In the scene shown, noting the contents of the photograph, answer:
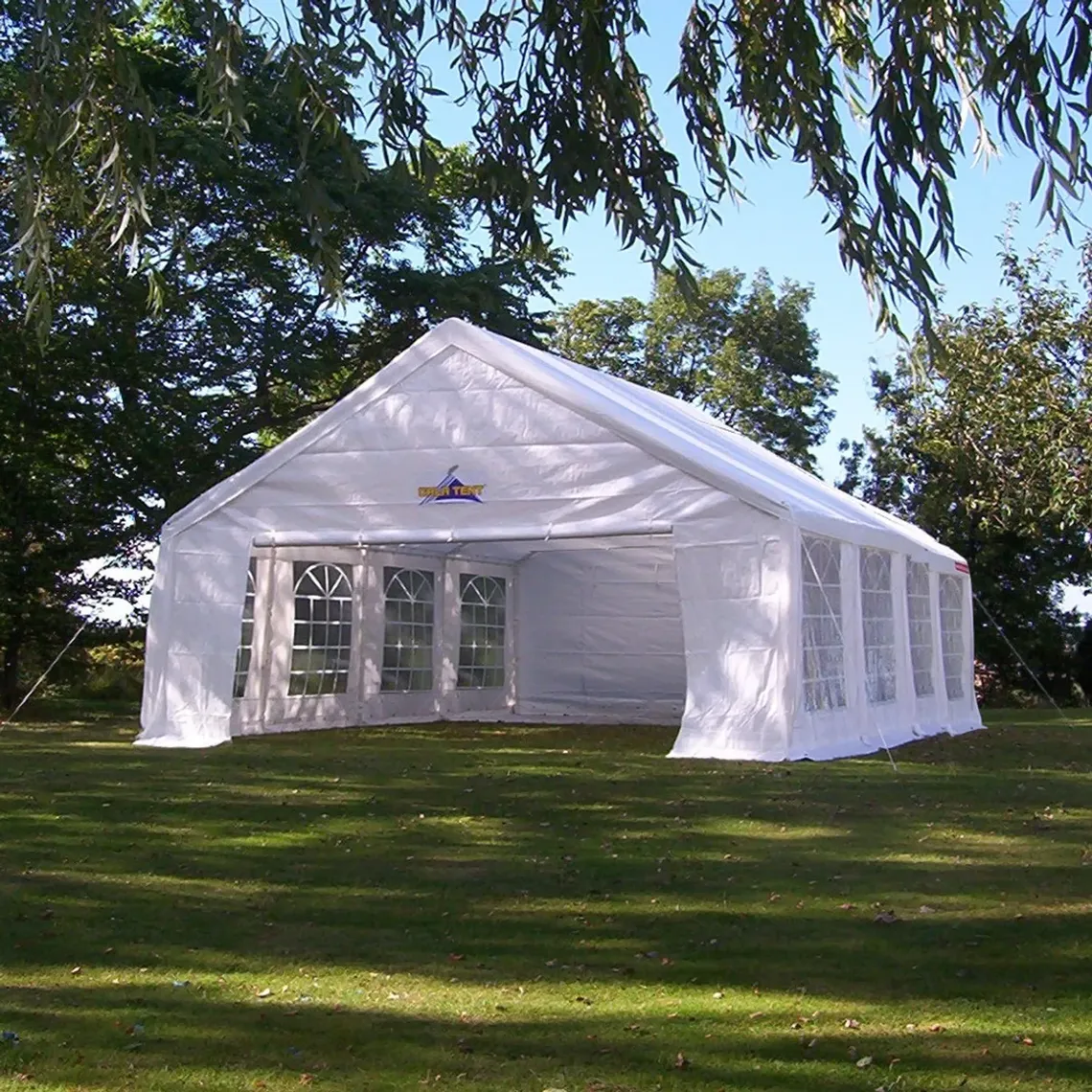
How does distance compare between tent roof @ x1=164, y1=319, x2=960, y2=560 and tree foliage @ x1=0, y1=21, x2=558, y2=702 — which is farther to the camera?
tree foliage @ x1=0, y1=21, x2=558, y2=702

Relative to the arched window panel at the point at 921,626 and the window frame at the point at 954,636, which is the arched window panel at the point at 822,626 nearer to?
the arched window panel at the point at 921,626

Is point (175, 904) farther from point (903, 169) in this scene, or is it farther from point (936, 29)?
point (936, 29)

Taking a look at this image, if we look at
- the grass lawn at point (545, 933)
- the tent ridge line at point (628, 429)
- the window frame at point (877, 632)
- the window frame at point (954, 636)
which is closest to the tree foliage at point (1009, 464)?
the window frame at point (954, 636)

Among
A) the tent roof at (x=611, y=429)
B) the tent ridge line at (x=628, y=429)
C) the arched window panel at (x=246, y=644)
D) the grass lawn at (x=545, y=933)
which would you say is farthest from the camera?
the arched window panel at (x=246, y=644)

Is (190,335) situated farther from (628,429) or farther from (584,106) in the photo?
(584,106)

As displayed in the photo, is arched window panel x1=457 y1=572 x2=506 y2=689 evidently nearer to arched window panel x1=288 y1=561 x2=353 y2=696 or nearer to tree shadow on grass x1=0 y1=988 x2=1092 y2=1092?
arched window panel x1=288 y1=561 x2=353 y2=696

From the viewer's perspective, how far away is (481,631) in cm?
1805

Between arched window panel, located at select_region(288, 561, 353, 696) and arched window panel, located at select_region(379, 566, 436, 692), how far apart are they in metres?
0.66

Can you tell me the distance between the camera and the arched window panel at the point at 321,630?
14.8 m

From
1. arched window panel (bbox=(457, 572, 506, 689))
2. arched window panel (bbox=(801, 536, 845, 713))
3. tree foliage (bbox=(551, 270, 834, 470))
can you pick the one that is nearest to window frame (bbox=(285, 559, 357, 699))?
arched window panel (bbox=(457, 572, 506, 689))

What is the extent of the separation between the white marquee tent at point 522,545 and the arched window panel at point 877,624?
1.4 inches

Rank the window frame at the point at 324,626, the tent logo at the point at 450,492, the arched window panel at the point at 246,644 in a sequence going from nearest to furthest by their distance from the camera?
1. the tent logo at the point at 450,492
2. the arched window panel at the point at 246,644
3. the window frame at the point at 324,626

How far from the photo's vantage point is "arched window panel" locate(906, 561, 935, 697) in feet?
48.5

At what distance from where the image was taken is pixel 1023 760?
12.1m
